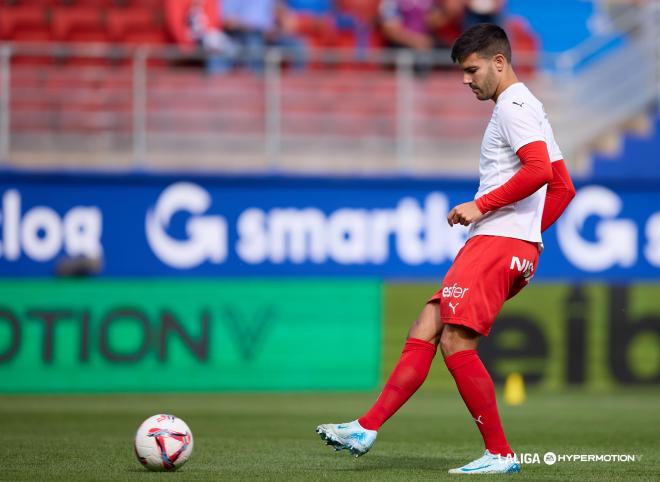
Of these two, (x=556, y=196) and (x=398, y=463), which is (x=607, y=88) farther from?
(x=398, y=463)

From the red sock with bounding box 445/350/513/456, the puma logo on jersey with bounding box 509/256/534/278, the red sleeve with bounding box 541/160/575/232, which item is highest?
the red sleeve with bounding box 541/160/575/232

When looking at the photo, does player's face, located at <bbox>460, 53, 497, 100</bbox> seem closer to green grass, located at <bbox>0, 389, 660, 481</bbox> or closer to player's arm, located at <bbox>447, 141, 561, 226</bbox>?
player's arm, located at <bbox>447, 141, 561, 226</bbox>

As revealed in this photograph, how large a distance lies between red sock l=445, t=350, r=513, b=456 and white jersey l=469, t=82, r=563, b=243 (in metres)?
0.64

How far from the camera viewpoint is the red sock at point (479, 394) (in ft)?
20.8

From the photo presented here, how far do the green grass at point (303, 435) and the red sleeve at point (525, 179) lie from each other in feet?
4.35

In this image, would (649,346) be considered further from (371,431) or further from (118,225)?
(371,431)

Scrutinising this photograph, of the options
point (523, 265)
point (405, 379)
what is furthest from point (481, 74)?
point (405, 379)

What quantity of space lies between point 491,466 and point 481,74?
1.91 meters

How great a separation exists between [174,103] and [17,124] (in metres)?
1.86

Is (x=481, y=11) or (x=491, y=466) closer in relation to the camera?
(x=491, y=466)

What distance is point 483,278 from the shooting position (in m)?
6.29

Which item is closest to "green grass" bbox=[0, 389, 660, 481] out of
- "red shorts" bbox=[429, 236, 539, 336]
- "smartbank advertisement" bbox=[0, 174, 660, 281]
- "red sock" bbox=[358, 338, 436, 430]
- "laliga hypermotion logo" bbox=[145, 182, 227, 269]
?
"red sock" bbox=[358, 338, 436, 430]

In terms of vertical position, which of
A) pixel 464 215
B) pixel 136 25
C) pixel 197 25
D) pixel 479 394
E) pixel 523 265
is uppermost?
pixel 136 25

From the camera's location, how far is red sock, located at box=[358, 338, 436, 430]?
640 cm
